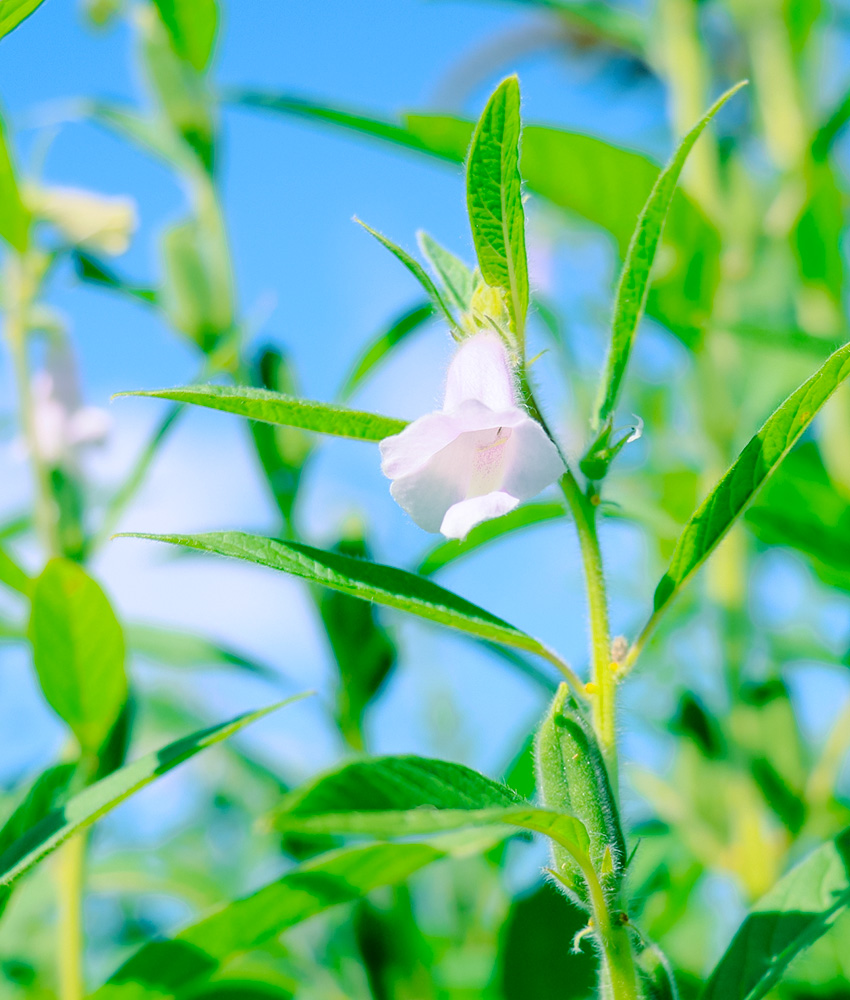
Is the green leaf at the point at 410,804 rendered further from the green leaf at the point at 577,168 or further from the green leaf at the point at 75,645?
the green leaf at the point at 577,168

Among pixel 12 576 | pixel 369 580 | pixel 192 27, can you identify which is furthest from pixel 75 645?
pixel 192 27

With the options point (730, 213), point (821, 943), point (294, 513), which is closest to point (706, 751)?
point (821, 943)

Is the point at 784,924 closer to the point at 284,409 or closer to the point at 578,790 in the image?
the point at 578,790

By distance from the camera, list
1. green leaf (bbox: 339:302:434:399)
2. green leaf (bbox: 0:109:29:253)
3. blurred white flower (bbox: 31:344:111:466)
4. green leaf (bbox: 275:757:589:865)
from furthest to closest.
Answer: blurred white flower (bbox: 31:344:111:466), green leaf (bbox: 339:302:434:399), green leaf (bbox: 0:109:29:253), green leaf (bbox: 275:757:589:865)

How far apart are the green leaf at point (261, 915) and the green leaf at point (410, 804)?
13cm

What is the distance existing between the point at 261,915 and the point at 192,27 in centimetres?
89

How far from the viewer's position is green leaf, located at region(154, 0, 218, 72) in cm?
102

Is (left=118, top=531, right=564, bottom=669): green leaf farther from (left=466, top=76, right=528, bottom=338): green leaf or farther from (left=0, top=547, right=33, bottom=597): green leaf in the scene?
(left=0, top=547, right=33, bottom=597): green leaf

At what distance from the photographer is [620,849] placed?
1.45 ft

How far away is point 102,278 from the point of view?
1.01m

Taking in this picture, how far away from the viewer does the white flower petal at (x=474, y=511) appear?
453 mm

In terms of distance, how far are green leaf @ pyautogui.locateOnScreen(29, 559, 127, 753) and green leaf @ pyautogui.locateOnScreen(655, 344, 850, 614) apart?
0.36 m

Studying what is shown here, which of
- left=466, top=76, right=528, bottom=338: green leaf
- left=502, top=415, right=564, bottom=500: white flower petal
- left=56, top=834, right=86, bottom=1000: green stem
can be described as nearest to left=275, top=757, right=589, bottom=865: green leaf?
left=502, top=415, right=564, bottom=500: white flower petal

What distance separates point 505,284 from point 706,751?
0.67m
